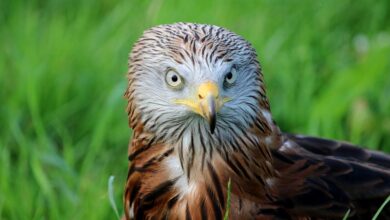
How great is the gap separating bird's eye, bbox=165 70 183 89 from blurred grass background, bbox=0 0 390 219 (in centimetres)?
97

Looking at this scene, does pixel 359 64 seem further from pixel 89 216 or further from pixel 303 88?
pixel 89 216

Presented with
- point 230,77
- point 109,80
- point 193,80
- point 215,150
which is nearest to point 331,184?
point 215,150

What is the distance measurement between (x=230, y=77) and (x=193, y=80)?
15 centimetres

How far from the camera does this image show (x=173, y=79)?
3.89m

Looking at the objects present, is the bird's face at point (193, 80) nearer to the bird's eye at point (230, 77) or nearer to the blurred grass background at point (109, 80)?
the bird's eye at point (230, 77)

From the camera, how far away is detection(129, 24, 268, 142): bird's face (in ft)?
→ 12.5

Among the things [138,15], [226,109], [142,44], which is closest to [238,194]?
[226,109]

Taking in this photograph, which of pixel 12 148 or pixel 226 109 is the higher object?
pixel 226 109

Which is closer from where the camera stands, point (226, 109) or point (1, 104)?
point (226, 109)

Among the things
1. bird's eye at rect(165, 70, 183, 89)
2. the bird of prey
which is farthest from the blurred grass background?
bird's eye at rect(165, 70, 183, 89)

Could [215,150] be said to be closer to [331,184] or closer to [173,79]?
[173,79]

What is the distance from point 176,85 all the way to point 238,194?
508 mm

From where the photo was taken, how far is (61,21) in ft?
20.2

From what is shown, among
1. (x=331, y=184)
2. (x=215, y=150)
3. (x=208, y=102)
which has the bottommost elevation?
(x=331, y=184)
